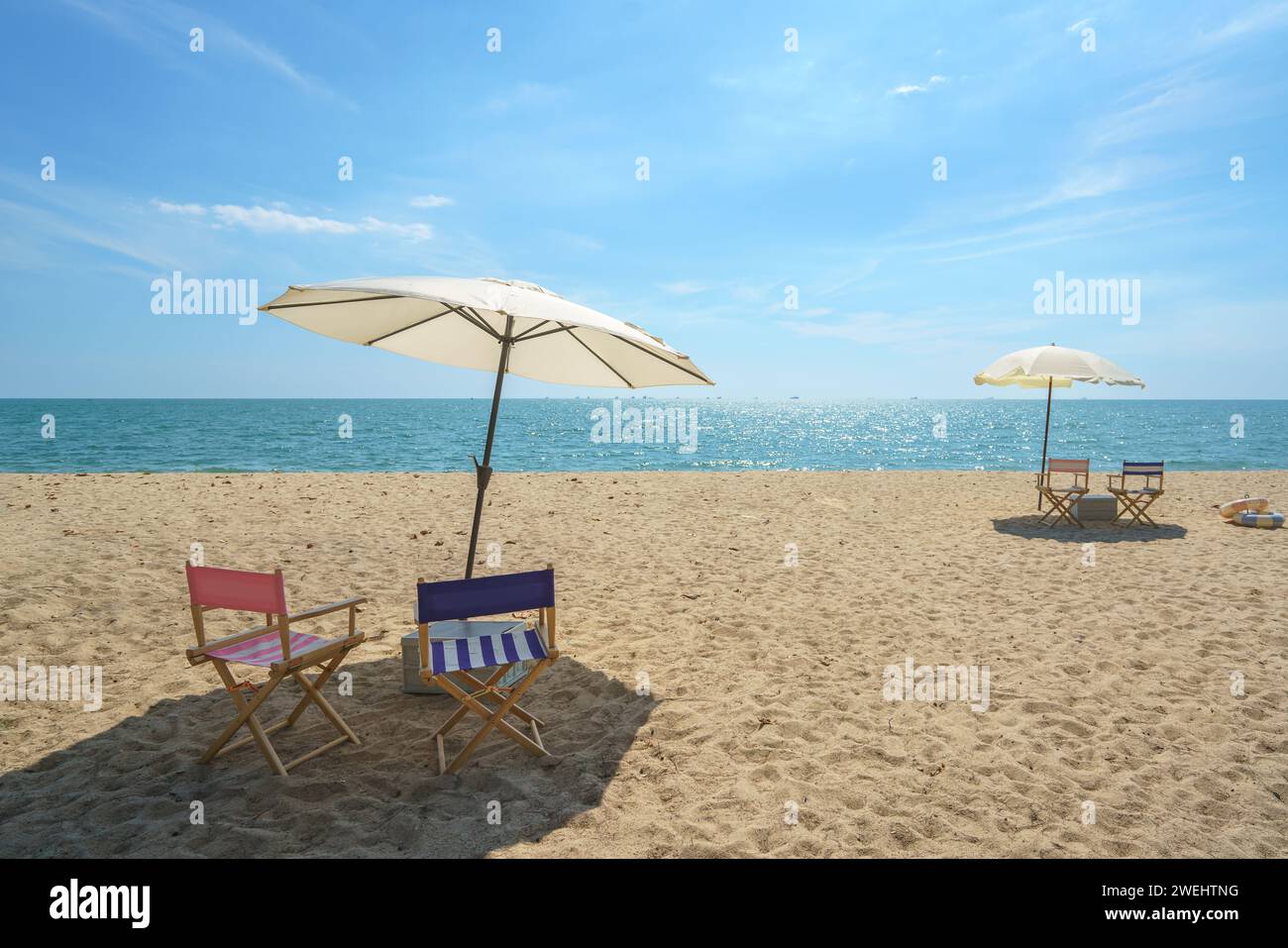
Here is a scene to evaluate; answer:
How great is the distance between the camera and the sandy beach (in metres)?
2.96

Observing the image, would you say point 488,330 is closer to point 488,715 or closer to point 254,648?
point 254,648

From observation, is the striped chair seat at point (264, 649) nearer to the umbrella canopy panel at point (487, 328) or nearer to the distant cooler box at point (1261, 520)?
the umbrella canopy panel at point (487, 328)

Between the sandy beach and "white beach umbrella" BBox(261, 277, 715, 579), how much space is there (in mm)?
1507

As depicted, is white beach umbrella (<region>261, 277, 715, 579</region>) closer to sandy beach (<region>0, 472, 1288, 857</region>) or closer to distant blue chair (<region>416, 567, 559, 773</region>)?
distant blue chair (<region>416, 567, 559, 773</region>)

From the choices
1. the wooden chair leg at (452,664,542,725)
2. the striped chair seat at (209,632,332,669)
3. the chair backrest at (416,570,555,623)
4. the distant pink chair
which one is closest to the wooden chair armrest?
the distant pink chair

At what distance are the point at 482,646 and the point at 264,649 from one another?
1139mm

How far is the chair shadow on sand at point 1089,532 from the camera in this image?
9156 mm

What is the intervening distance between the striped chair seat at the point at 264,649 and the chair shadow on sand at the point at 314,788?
0.60 meters

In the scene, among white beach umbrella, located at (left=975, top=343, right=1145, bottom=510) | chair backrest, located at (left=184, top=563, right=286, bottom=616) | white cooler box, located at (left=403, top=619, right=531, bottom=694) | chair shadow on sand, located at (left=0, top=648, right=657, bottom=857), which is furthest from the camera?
white beach umbrella, located at (left=975, top=343, right=1145, bottom=510)

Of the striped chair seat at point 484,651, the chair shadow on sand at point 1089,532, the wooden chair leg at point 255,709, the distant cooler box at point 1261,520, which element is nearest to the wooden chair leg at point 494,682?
the striped chair seat at point 484,651

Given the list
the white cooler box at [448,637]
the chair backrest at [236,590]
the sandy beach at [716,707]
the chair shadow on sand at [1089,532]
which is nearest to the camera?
the sandy beach at [716,707]
